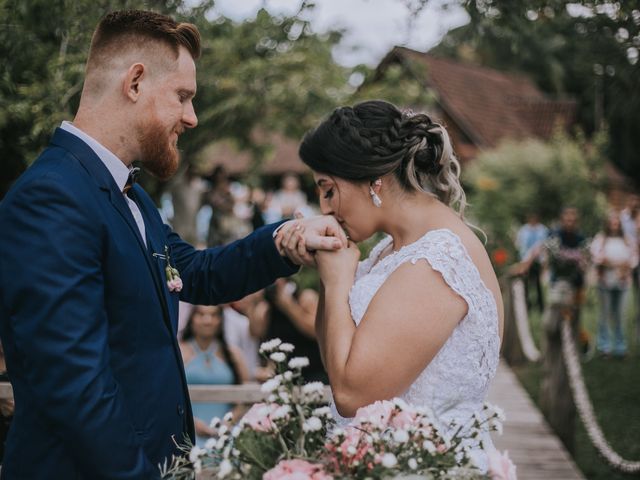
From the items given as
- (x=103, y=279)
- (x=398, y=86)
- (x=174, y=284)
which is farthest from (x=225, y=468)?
(x=398, y=86)

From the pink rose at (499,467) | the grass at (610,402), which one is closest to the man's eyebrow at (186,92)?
the pink rose at (499,467)

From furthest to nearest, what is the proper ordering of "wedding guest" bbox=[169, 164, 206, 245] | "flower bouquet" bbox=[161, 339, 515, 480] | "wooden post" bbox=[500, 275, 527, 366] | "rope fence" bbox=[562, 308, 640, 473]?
"wooden post" bbox=[500, 275, 527, 366]
"wedding guest" bbox=[169, 164, 206, 245]
"rope fence" bbox=[562, 308, 640, 473]
"flower bouquet" bbox=[161, 339, 515, 480]

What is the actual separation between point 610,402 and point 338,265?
723 cm

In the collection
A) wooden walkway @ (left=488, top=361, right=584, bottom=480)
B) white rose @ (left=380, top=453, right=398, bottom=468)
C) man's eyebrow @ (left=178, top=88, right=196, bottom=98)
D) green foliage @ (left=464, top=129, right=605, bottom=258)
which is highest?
man's eyebrow @ (left=178, top=88, right=196, bottom=98)

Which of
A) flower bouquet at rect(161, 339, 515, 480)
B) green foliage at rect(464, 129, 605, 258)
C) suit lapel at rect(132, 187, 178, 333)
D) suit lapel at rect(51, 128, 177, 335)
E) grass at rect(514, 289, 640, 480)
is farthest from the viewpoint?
green foliage at rect(464, 129, 605, 258)

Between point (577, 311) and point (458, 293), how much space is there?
21.8 ft

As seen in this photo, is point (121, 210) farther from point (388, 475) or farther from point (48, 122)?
point (48, 122)

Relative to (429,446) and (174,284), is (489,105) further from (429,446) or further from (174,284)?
(429,446)

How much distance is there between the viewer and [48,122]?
3656mm

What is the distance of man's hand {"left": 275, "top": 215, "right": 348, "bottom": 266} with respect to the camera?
254 cm

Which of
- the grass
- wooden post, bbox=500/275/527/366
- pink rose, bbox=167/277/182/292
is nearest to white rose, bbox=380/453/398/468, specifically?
pink rose, bbox=167/277/182/292

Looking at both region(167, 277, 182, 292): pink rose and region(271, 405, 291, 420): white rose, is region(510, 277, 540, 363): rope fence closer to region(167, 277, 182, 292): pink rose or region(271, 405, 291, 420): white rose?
region(167, 277, 182, 292): pink rose

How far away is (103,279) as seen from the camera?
1.96 metres

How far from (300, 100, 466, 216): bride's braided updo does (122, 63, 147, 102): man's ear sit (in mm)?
678
